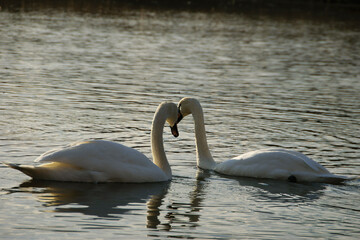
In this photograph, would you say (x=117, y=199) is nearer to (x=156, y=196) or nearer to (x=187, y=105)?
(x=156, y=196)

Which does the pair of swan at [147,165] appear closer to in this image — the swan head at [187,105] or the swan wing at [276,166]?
the swan wing at [276,166]

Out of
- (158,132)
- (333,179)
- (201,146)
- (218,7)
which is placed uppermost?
(218,7)

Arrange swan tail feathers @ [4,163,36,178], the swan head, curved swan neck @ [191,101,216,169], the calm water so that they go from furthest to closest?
the swan head
curved swan neck @ [191,101,216,169]
swan tail feathers @ [4,163,36,178]
the calm water

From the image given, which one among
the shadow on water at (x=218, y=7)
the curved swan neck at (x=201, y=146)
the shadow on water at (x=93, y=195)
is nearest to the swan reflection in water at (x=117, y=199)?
the shadow on water at (x=93, y=195)

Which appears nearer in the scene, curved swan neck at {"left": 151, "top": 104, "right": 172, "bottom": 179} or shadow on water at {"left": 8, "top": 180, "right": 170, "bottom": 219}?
shadow on water at {"left": 8, "top": 180, "right": 170, "bottom": 219}

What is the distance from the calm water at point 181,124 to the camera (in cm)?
782

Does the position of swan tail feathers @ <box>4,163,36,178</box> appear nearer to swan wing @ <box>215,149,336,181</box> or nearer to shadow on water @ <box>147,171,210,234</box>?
→ shadow on water @ <box>147,171,210,234</box>

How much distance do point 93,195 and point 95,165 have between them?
0.51 metres

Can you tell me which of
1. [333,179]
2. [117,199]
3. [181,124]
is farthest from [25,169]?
[181,124]

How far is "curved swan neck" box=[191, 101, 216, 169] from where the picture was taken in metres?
10.7

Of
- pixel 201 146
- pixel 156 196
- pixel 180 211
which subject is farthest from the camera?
pixel 201 146

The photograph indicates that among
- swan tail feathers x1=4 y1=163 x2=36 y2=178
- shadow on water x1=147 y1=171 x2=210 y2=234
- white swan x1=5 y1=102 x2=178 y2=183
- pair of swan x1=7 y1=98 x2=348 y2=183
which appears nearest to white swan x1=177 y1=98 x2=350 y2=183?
pair of swan x1=7 y1=98 x2=348 y2=183

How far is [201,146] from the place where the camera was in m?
10.9

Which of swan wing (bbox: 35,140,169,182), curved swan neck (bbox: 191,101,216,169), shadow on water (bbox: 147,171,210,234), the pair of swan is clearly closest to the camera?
shadow on water (bbox: 147,171,210,234)
